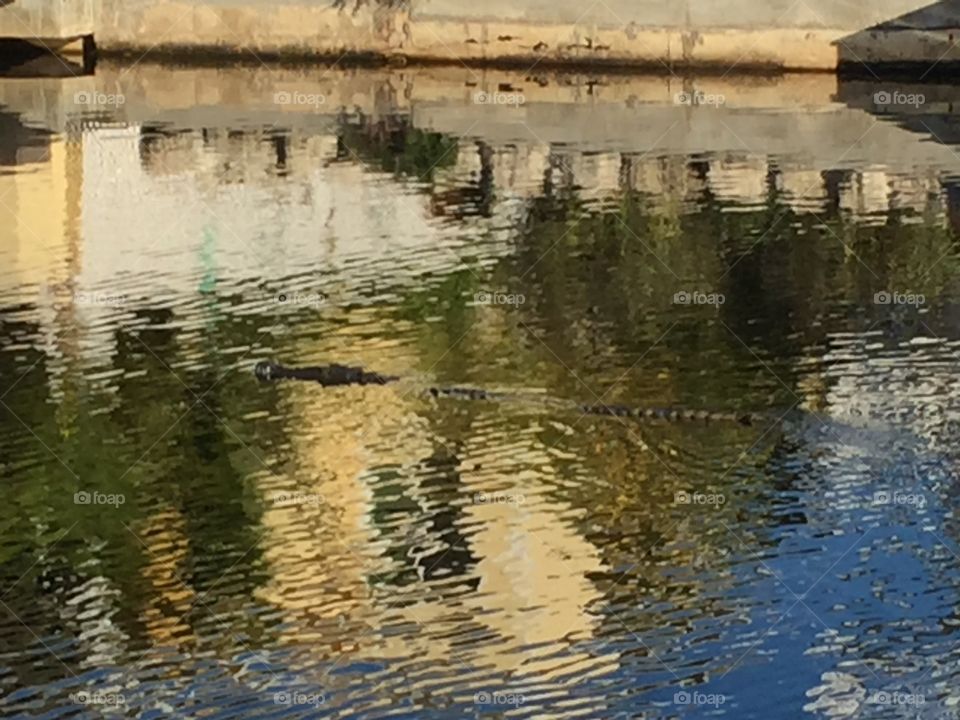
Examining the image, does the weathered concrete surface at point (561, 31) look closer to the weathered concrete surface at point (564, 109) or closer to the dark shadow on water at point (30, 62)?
the weathered concrete surface at point (564, 109)

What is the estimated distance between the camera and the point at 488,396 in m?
15.1

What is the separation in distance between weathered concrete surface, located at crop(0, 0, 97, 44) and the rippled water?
9457mm

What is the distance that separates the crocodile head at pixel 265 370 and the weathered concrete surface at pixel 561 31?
19.0 meters

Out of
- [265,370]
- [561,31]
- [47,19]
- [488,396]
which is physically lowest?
[488,396]

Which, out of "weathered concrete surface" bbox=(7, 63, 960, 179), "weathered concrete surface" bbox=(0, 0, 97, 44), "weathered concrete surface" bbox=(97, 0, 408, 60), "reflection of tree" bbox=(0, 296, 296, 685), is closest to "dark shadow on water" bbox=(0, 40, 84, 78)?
"weathered concrete surface" bbox=(0, 0, 97, 44)

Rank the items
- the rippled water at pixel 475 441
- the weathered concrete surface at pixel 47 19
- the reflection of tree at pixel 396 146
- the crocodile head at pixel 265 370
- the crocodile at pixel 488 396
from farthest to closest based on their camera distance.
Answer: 1. the weathered concrete surface at pixel 47 19
2. the reflection of tree at pixel 396 146
3. the crocodile head at pixel 265 370
4. the crocodile at pixel 488 396
5. the rippled water at pixel 475 441

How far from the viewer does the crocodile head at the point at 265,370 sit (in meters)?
15.5

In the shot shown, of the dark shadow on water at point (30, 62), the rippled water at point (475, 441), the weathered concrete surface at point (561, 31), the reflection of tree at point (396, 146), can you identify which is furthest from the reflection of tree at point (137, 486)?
the weathered concrete surface at point (561, 31)

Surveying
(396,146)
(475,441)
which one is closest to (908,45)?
(396,146)

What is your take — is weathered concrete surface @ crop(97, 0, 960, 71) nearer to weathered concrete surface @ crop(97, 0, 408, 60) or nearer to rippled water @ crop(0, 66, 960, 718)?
weathered concrete surface @ crop(97, 0, 408, 60)

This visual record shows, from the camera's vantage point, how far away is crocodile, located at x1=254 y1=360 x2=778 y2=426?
1458cm

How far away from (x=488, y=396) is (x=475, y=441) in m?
1.05

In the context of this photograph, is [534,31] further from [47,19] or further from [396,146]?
[396,146]

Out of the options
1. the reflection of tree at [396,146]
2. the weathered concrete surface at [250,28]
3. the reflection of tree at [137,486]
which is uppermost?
the weathered concrete surface at [250,28]
